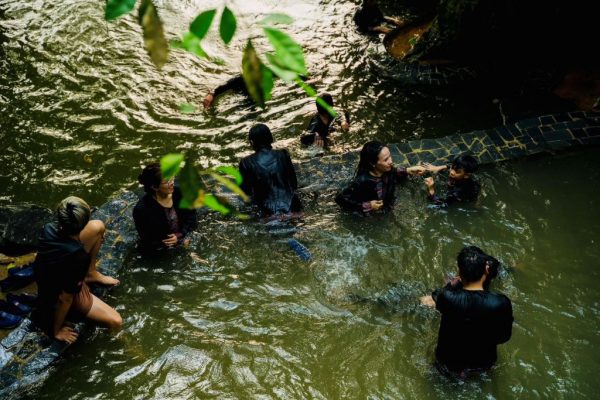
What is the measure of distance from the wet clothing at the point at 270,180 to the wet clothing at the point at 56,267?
2.38 meters

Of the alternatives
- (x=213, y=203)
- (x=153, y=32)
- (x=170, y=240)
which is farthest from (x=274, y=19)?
(x=170, y=240)

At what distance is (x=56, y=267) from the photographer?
5.00 meters

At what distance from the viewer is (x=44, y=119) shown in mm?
9680

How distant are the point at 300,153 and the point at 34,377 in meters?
5.22

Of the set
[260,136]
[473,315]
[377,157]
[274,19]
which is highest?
[274,19]

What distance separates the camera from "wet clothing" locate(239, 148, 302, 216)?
6.76m

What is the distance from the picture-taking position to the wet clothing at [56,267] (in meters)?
5.01

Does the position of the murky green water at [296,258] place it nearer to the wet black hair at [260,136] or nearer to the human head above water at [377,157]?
the human head above water at [377,157]

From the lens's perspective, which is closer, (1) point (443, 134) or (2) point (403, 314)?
(2) point (403, 314)

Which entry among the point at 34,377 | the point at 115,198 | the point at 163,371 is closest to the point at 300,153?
the point at 115,198

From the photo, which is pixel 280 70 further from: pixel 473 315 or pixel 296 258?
pixel 296 258

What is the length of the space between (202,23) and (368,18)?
11458 mm

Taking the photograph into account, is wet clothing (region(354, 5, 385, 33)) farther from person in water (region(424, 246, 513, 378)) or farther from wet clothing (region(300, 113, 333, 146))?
person in water (region(424, 246, 513, 378))

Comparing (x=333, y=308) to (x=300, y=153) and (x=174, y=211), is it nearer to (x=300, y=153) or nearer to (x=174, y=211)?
(x=174, y=211)
